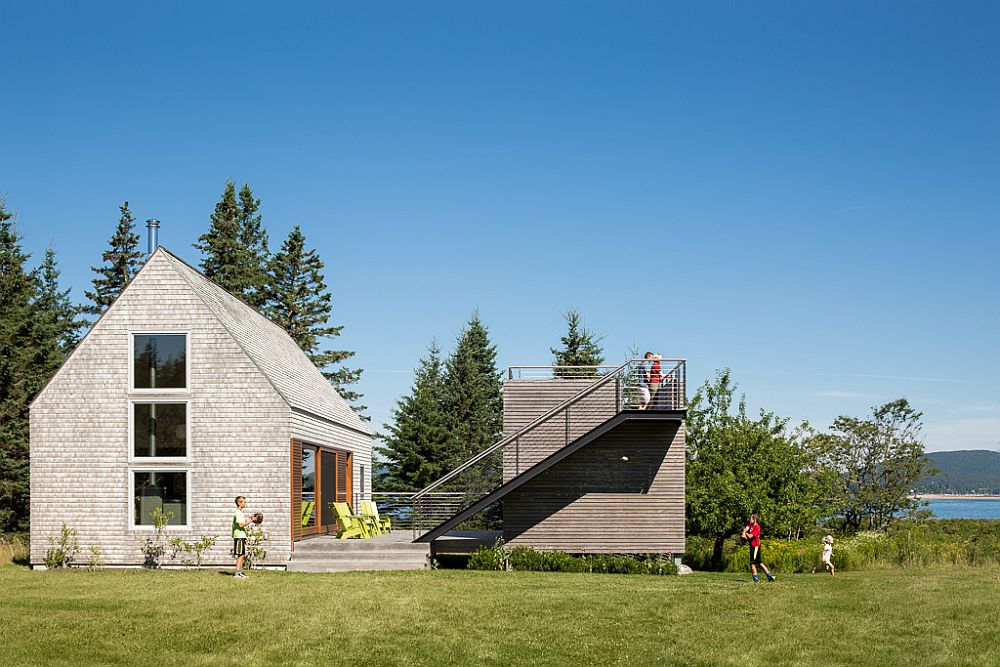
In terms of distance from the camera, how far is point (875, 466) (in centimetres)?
3638

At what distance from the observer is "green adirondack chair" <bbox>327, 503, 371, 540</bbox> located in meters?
25.9

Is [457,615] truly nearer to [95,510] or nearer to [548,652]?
[548,652]

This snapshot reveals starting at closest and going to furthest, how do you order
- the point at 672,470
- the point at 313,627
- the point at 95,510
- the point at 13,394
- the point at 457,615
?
the point at 313,627, the point at 457,615, the point at 95,510, the point at 672,470, the point at 13,394

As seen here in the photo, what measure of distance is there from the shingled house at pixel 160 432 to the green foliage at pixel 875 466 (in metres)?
19.9

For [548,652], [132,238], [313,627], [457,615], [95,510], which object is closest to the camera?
[548,652]

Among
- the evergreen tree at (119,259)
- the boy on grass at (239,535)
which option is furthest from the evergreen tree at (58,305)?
the boy on grass at (239,535)

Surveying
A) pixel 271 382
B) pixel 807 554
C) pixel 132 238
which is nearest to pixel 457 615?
pixel 271 382

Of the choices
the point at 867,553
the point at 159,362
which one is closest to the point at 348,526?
the point at 159,362

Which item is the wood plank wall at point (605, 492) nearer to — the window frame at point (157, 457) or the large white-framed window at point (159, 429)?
the window frame at point (157, 457)

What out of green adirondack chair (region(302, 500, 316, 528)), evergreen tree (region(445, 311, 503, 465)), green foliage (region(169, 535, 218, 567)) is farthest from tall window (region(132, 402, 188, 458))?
evergreen tree (region(445, 311, 503, 465))

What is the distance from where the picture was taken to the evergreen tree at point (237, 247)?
159 ft

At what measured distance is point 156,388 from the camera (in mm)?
23797

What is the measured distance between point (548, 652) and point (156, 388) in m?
13.2

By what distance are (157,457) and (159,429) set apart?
63 centimetres
